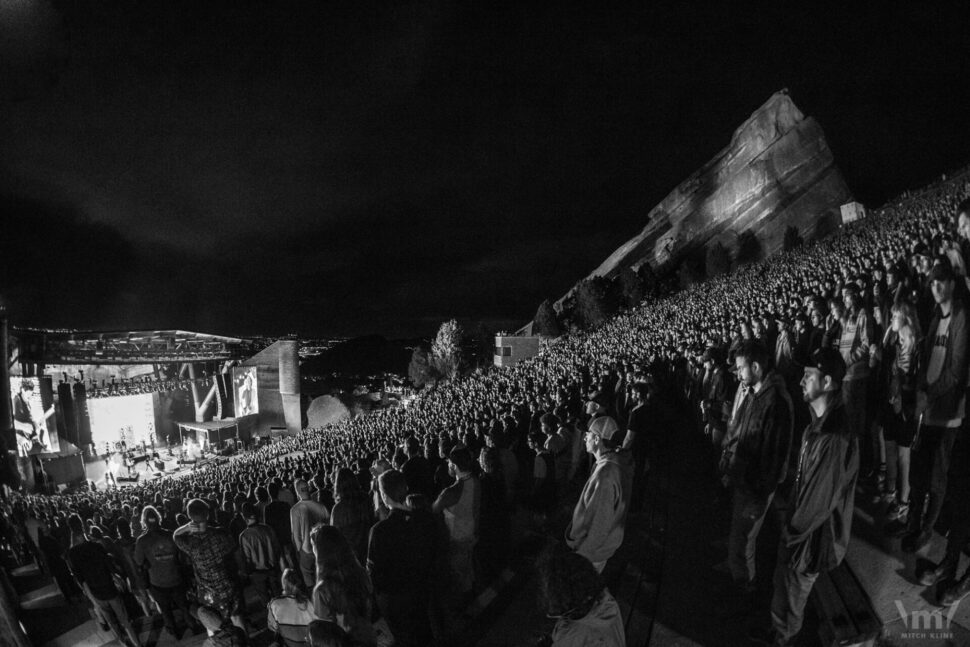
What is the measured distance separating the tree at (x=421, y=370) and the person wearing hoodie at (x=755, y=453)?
179 feet

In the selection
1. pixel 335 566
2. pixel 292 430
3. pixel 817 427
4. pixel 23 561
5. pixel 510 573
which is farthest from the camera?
pixel 292 430

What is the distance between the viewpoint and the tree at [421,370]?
190 ft

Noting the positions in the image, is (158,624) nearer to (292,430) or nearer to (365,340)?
(292,430)

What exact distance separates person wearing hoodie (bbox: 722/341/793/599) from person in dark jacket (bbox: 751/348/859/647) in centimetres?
50

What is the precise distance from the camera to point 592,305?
51406 millimetres

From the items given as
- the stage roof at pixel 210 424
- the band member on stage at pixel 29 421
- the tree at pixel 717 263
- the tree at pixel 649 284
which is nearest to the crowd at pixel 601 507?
the band member on stage at pixel 29 421

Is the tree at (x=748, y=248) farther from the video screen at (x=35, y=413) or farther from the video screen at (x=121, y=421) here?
the video screen at (x=35, y=413)

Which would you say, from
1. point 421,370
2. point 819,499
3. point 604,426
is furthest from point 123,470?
point 819,499

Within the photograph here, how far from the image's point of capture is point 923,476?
3238mm

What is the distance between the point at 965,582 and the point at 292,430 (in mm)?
36744

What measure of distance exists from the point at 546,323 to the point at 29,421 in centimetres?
4215

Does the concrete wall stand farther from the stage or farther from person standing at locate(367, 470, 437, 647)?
person standing at locate(367, 470, 437, 647)

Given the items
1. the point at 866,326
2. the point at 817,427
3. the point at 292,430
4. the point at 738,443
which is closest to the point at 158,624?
the point at 738,443

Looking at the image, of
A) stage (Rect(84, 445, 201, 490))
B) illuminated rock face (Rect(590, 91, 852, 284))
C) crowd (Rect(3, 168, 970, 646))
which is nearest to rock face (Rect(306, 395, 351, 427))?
stage (Rect(84, 445, 201, 490))
